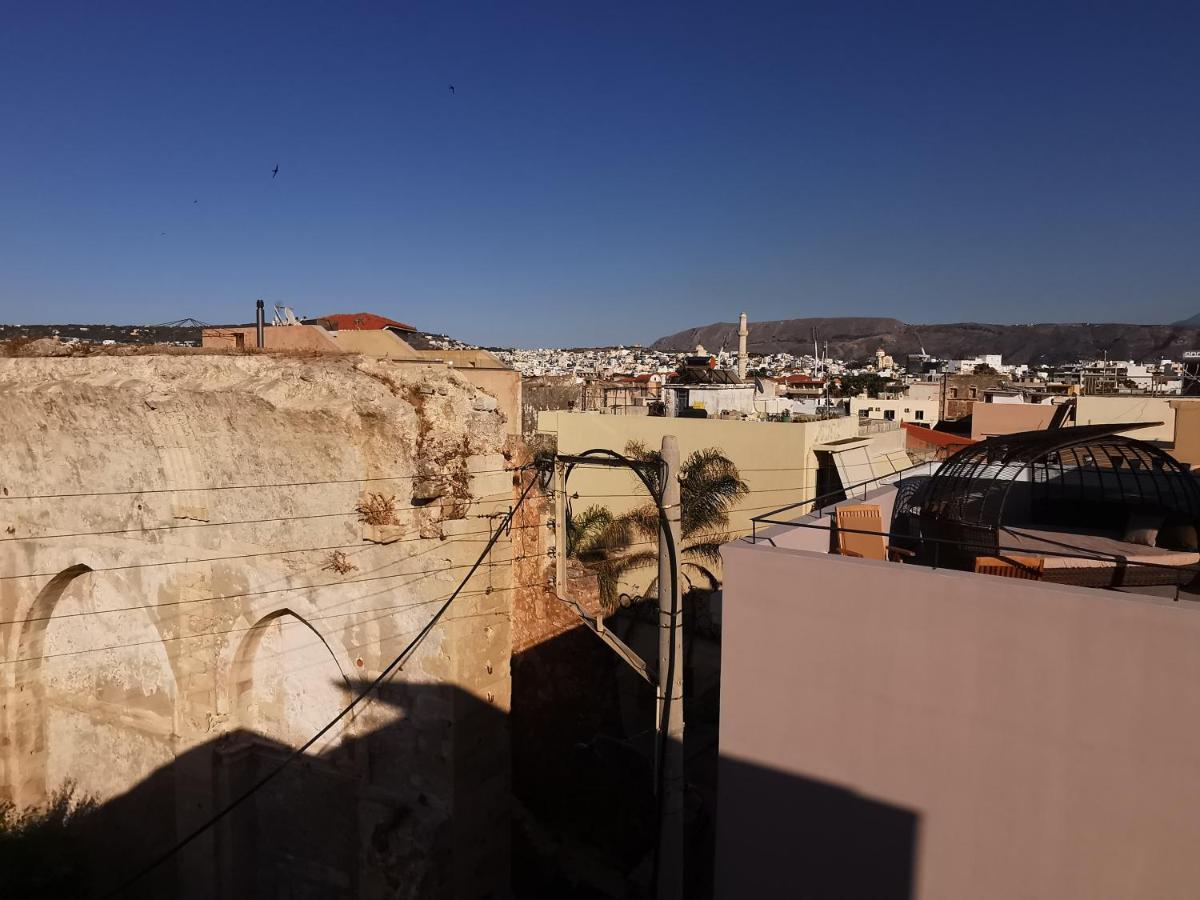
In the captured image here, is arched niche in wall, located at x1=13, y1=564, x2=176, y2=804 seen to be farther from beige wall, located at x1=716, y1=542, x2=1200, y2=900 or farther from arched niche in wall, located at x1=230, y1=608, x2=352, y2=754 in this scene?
beige wall, located at x1=716, y1=542, x2=1200, y2=900

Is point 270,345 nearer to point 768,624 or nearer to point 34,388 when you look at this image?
point 34,388

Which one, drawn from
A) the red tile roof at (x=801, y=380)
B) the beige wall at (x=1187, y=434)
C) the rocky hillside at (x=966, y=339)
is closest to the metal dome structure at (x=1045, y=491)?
the beige wall at (x=1187, y=434)

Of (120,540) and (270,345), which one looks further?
(270,345)

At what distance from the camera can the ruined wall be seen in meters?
7.16

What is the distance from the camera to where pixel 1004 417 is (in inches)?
911

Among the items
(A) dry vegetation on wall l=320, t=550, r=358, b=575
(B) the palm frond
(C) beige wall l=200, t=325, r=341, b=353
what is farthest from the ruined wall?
(B) the palm frond

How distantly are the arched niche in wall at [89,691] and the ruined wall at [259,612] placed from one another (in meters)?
0.04

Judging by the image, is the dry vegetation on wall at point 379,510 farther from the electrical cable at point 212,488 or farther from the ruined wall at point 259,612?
A: the electrical cable at point 212,488

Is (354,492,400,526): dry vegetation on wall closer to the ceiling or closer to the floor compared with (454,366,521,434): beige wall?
closer to the floor

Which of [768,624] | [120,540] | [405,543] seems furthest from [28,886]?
[768,624]

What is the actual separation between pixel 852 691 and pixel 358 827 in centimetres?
515

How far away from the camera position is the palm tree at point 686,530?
706 inches

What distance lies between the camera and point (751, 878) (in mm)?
5496

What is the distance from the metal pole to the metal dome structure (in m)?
1.92
